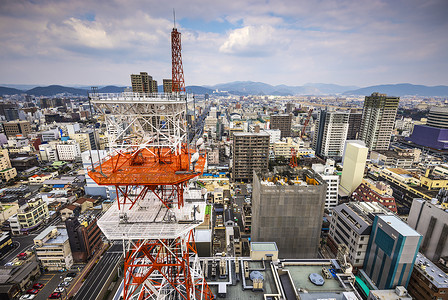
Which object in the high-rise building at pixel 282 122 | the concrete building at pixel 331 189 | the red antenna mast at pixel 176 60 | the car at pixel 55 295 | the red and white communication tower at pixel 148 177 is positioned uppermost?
the red antenna mast at pixel 176 60

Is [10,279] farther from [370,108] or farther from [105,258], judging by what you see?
[370,108]

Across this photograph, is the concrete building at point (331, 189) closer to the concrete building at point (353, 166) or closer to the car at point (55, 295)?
the concrete building at point (353, 166)

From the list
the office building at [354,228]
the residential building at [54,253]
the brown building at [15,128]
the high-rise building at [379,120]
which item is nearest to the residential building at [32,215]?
the residential building at [54,253]

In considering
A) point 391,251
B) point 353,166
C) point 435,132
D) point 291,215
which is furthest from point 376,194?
point 435,132

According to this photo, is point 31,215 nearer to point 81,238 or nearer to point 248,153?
point 81,238

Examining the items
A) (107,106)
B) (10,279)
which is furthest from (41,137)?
(107,106)
